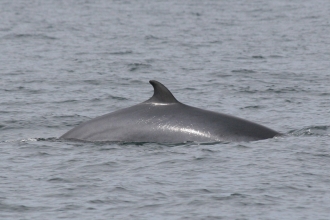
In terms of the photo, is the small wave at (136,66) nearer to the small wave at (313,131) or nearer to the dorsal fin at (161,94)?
the small wave at (313,131)

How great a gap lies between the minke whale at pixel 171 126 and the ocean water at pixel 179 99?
240mm

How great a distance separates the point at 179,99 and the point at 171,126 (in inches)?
308

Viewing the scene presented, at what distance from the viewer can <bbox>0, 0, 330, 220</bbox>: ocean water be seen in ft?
42.4

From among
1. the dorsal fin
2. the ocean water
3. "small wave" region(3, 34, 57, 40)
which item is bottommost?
the ocean water

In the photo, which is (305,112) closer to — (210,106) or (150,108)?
(210,106)

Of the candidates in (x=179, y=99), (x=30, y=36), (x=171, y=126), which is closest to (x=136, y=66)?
(x=179, y=99)

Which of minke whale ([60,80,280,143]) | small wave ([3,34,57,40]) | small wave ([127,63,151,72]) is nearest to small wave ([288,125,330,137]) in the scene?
minke whale ([60,80,280,143])

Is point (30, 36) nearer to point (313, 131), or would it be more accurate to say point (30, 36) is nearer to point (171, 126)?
point (313, 131)

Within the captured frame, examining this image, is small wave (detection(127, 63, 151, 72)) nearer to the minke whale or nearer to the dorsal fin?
the minke whale

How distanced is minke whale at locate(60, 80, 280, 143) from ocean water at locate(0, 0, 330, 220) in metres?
0.24

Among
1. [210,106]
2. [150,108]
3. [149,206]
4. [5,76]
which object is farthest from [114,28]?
[149,206]

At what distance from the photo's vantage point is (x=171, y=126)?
16219 millimetres

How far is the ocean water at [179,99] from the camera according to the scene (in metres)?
12.9

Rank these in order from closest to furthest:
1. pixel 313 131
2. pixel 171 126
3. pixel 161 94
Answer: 1. pixel 161 94
2. pixel 171 126
3. pixel 313 131
